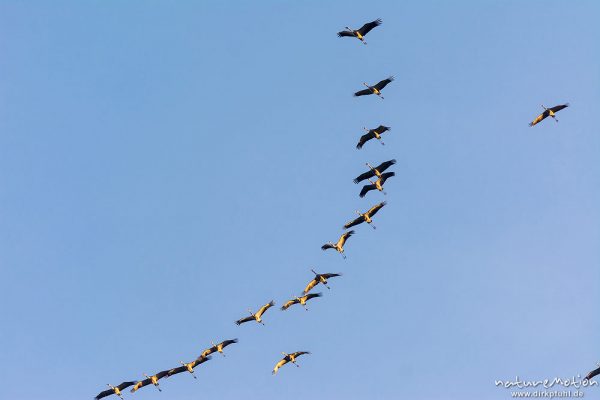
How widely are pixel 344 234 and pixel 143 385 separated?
31566 millimetres

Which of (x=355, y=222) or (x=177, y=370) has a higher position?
(x=355, y=222)

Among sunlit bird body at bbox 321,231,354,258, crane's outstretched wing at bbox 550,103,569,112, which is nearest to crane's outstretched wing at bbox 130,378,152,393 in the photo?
sunlit bird body at bbox 321,231,354,258

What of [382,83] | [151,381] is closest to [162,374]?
[151,381]

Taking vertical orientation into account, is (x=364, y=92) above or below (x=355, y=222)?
above

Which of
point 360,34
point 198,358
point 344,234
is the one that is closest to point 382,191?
point 344,234

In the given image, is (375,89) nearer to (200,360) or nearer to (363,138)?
(363,138)

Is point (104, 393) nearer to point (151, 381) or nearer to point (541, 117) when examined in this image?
point (151, 381)

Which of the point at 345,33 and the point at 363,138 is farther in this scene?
the point at 363,138

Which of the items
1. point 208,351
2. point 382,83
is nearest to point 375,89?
point 382,83

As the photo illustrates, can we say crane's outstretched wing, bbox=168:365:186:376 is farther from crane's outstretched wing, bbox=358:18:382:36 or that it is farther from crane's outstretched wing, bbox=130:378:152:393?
crane's outstretched wing, bbox=358:18:382:36

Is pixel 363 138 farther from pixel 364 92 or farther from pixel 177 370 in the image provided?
pixel 177 370

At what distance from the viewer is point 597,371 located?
140000 millimetres

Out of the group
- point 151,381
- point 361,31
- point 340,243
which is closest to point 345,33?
point 361,31

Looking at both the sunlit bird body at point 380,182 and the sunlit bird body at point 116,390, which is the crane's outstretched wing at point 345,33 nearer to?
the sunlit bird body at point 380,182
